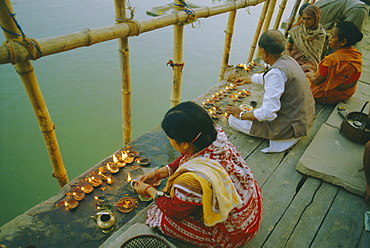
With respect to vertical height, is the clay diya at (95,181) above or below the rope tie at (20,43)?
below

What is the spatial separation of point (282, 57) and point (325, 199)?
1473 mm

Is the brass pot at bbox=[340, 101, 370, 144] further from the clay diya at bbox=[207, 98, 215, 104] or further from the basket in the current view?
the basket

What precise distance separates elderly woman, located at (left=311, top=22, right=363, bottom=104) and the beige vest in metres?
0.96

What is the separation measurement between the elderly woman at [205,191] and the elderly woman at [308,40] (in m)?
3.45

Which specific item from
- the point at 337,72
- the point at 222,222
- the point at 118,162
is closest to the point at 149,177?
the point at 222,222

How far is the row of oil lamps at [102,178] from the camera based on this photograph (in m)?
2.62

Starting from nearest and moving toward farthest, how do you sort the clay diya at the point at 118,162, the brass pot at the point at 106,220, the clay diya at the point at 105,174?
the brass pot at the point at 106,220 → the clay diya at the point at 105,174 → the clay diya at the point at 118,162

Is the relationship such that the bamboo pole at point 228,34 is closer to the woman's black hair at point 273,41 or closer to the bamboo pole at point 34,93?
the woman's black hair at point 273,41

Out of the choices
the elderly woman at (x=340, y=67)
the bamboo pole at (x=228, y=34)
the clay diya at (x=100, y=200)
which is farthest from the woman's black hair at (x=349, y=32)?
the clay diya at (x=100, y=200)

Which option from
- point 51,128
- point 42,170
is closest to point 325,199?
point 51,128

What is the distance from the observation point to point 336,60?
3.33 m

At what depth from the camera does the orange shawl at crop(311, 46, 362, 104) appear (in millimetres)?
3309

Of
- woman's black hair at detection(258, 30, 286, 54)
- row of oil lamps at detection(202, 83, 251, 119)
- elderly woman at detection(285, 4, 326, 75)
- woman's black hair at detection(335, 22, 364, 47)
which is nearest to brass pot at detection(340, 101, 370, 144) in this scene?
woman's black hair at detection(335, 22, 364, 47)

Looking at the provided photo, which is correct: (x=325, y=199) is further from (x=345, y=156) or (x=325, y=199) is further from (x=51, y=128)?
(x=51, y=128)
